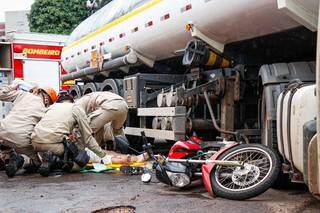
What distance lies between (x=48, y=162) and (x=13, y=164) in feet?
1.45

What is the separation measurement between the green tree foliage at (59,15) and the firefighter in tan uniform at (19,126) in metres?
17.9

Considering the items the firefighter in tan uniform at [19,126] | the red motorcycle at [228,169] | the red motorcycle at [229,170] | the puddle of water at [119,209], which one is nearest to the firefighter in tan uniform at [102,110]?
the firefighter in tan uniform at [19,126]

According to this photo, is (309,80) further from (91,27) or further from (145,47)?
(91,27)

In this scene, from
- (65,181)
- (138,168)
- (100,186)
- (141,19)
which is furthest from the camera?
(141,19)

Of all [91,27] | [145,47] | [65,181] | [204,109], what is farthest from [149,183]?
[91,27]

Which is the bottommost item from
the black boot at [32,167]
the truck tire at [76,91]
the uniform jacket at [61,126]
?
the black boot at [32,167]

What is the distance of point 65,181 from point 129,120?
281 centimetres

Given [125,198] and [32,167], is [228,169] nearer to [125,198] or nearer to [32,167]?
[125,198]

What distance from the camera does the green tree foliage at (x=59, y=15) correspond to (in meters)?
23.7

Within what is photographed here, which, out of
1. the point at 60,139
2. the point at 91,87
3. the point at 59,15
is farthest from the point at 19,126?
the point at 59,15

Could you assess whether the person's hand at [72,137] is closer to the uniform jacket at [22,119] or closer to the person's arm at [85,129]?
the person's arm at [85,129]

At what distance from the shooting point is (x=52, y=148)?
18.6 ft

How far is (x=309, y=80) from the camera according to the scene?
176 inches

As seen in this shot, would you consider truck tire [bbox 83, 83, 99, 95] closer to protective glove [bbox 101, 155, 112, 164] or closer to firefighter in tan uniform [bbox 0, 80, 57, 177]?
firefighter in tan uniform [bbox 0, 80, 57, 177]
